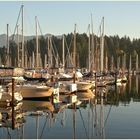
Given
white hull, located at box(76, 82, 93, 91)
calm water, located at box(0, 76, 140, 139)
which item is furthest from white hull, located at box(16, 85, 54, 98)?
white hull, located at box(76, 82, 93, 91)

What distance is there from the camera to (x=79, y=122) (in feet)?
110

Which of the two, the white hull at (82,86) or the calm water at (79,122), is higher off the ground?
the white hull at (82,86)

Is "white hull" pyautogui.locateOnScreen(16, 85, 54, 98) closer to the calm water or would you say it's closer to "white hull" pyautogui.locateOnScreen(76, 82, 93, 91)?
the calm water

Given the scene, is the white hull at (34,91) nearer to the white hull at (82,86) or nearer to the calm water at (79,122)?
the calm water at (79,122)

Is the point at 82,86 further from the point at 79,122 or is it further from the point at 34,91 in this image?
the point at 79,122

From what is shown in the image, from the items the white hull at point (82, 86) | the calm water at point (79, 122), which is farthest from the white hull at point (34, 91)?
the white hull at point (82, 86)

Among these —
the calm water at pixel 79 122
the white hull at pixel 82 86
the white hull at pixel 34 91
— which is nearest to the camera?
the calm water at pixel 79 122

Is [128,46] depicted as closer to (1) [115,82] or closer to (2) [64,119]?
(1) [115,82]

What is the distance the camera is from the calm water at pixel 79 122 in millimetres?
28125

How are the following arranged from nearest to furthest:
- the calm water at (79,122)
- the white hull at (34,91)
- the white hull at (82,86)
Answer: the calm water at (79,122)
the white hull at (34,91)
the white hull at (82,86)

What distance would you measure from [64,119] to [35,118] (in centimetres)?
211

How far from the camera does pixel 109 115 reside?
37.9 metres

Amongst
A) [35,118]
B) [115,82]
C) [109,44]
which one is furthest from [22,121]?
[109,44]

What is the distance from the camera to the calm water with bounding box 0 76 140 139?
28125 mm
